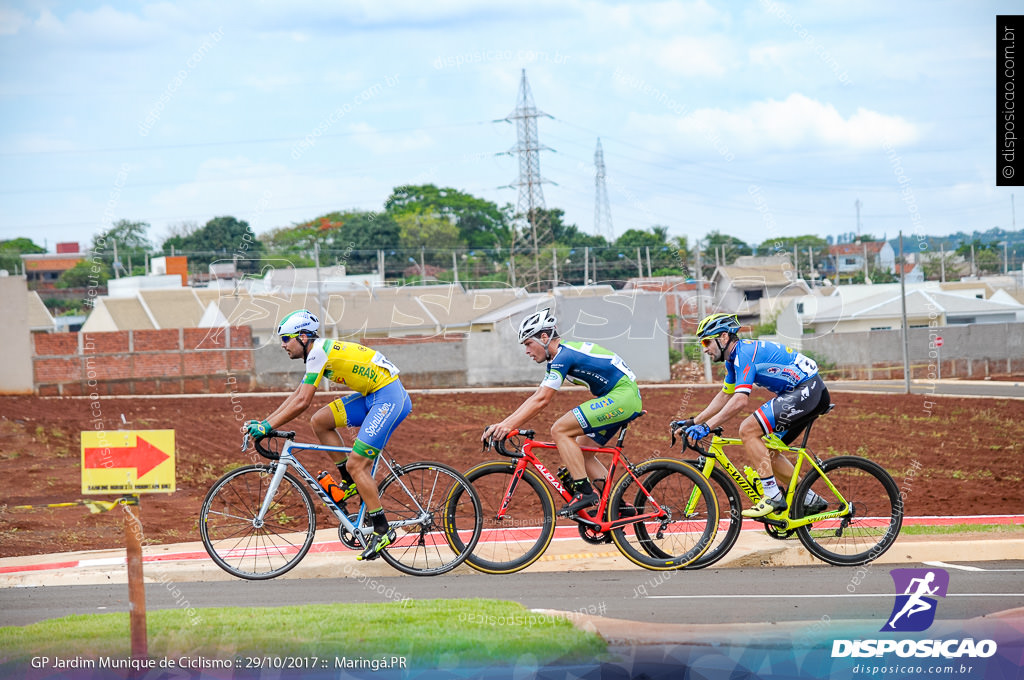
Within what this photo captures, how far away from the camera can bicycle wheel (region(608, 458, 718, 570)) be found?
8.50 metres

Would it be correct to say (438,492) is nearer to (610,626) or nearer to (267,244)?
(610,626)

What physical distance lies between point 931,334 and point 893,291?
28.6 feet

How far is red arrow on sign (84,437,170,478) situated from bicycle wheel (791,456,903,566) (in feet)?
17.0

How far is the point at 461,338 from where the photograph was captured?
41781mm

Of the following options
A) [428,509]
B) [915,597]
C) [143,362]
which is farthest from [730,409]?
[143,362]

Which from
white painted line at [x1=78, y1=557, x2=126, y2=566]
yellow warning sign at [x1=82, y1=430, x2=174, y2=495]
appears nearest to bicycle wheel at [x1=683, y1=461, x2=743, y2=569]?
yellow warning sign at [x1=82, y1=430, x2=174, y2=495]

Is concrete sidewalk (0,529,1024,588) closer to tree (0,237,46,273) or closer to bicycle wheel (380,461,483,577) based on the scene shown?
bicycle wheel (380,461,483,577)

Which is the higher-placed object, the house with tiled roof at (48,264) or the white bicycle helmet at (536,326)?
the house with tiled roof at (48,264)

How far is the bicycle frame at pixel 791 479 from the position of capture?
8578 millimetres

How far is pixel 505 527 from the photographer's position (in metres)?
8.89

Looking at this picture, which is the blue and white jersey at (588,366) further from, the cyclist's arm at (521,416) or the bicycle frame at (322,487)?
the bicycle frame at (322,487)

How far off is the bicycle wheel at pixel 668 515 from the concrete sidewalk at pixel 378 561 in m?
1.00

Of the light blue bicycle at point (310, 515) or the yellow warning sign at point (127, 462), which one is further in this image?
the light blue bicycle at point (310, 515)

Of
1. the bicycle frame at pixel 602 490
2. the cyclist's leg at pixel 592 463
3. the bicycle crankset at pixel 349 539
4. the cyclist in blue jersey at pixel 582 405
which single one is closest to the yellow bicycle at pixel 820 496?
the bicycle frame at pixel 602 490
